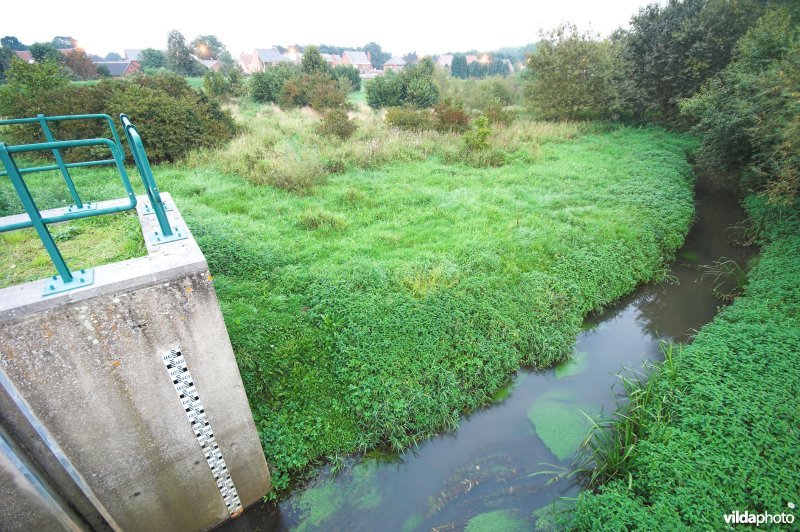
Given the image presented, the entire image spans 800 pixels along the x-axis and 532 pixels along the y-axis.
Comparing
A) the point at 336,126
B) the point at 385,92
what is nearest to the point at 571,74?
the point at 385,92

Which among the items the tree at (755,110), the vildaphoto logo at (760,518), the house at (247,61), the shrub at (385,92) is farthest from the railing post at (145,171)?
the house at (247,61)

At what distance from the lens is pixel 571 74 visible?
20969 millimetres

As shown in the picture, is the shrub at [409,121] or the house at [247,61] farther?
the house at [247,61]

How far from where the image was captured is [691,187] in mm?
13156

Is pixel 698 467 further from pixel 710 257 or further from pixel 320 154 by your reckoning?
pixel 320 154

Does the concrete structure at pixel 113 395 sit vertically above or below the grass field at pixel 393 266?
above

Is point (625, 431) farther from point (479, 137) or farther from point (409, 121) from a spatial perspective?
point (409, 121)

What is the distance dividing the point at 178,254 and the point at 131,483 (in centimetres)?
233

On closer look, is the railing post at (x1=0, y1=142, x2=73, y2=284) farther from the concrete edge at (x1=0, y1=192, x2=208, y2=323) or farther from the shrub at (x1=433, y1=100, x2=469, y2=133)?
the shrub at (x1=433, y1=100, x2=469, y2=133)

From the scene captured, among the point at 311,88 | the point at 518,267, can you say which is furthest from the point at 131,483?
the point at 311,88

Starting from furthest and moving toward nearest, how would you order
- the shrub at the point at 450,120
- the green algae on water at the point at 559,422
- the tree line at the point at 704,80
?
the shrub at the point at 450,120, the tree line at the point at 704,80, the green algae on water at the point at 559,422

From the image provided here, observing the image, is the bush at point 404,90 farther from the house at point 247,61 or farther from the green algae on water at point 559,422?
the house at point 247,61

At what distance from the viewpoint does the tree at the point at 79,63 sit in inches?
1575

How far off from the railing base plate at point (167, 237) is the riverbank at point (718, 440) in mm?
5170
